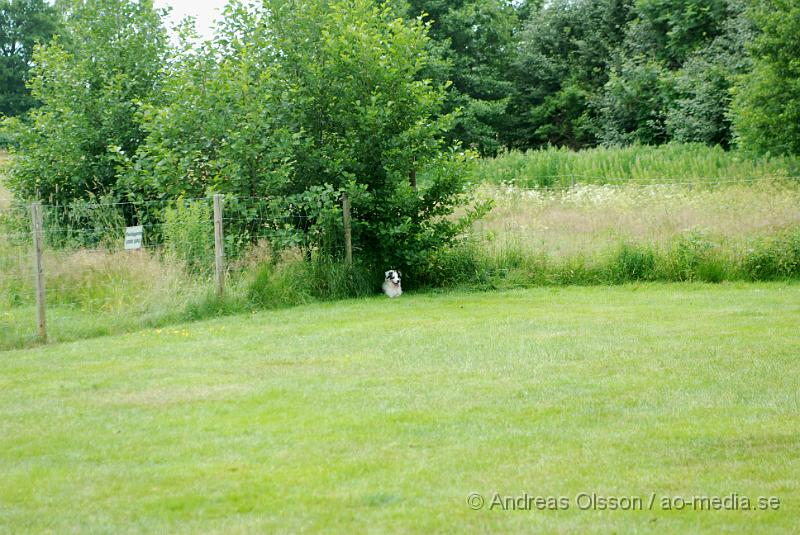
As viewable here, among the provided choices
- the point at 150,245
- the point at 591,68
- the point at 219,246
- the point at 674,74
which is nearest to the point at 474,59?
the point at 591,68

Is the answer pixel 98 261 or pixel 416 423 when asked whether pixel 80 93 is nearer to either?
pixel 98 261

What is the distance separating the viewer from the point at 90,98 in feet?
58.9

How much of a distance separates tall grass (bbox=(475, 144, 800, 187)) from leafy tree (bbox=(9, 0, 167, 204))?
9.83 m

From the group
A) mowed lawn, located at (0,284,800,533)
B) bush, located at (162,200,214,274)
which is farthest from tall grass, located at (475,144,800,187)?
mowed lawn, located at (0,284,800,533)

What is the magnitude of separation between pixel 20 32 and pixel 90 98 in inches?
1866

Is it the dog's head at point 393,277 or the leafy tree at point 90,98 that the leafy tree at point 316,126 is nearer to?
the dog's head at point 393,277

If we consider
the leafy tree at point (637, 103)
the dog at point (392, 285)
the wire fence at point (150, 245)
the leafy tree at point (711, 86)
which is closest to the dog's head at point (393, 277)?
the dog at point (392, 285)

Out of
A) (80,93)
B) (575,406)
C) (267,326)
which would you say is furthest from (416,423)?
(80,93)

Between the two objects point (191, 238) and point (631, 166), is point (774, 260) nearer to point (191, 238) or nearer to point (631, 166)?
point (191, 238)

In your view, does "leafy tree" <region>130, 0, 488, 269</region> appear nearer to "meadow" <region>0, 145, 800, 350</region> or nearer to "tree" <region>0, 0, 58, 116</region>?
"meadow" <region>0, 145, 800, 350</region>

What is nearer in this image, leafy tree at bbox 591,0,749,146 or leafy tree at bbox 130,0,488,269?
leafy tree at bbox 130,0,488,269

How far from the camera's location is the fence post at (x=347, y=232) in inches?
599

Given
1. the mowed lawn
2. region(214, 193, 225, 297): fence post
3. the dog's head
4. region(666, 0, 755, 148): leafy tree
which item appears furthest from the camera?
region(666, 0, 755, 148): leafy tree

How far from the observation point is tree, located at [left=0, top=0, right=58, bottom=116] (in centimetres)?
5775
